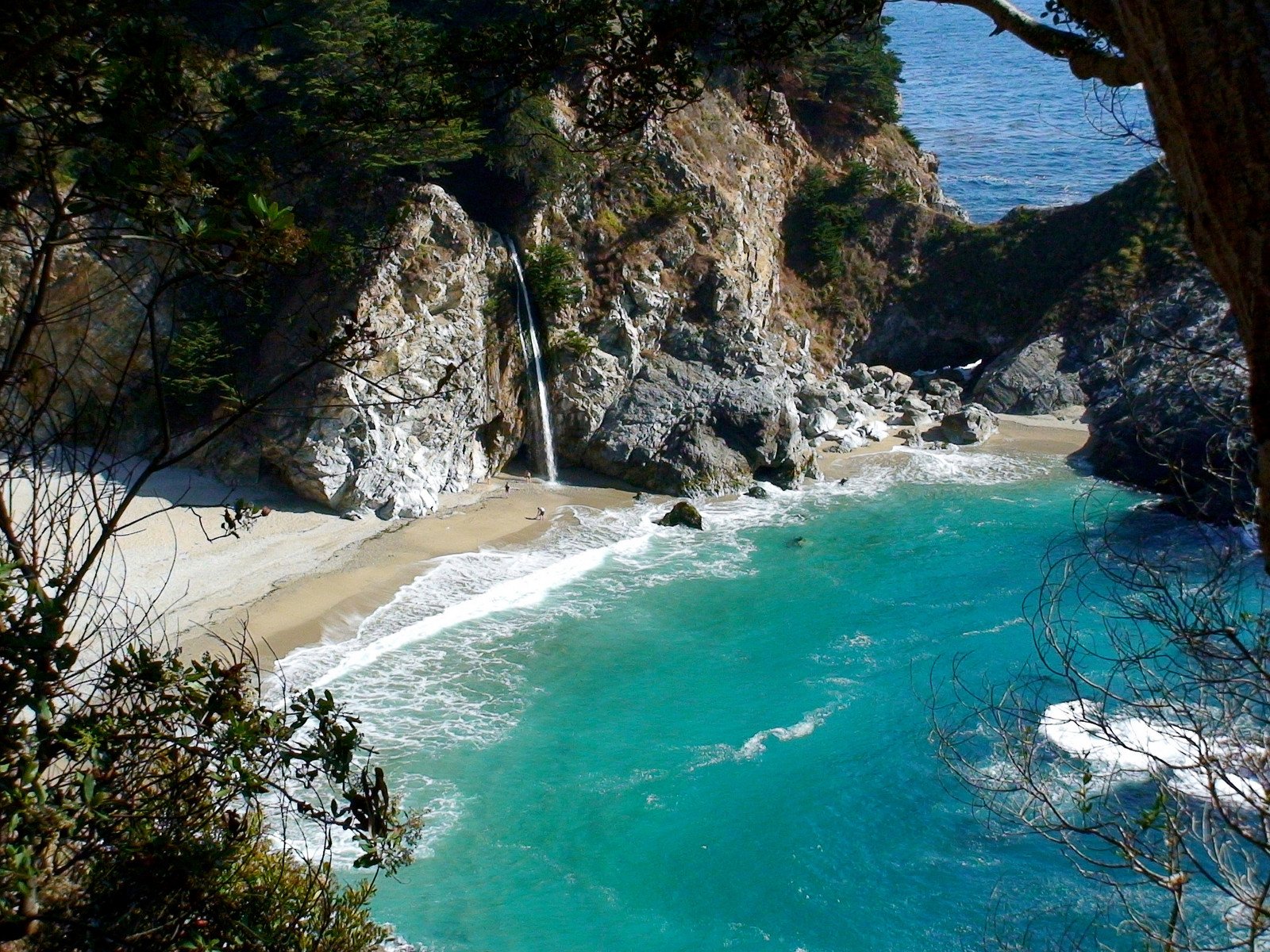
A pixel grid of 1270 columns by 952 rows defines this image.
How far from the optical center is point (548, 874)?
10992 millimetres

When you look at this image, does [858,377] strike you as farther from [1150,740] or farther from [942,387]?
[1150,740]

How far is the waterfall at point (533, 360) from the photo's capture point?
72.5 feet

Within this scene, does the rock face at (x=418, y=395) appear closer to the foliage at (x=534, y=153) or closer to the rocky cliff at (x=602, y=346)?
the rocky cliff at (x=602, y=346)

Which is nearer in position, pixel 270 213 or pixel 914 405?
pixel 270 213

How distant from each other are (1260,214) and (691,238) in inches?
919

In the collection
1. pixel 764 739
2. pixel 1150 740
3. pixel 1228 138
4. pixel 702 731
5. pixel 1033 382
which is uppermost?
pixel 1228 138

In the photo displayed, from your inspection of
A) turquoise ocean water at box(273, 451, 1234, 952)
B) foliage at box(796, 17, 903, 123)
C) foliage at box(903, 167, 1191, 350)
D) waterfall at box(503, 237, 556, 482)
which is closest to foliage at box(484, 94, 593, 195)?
waterfall at box(503, 237, 556, 482)

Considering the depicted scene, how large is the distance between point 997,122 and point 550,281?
44149mm

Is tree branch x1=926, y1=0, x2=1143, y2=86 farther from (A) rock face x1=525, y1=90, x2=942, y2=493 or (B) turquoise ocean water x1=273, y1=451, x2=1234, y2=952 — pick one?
(A) rock face x1=525, y1=90, x2=942, y2=493

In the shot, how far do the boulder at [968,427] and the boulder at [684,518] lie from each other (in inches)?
352

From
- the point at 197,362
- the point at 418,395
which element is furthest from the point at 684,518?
the point at 197,362

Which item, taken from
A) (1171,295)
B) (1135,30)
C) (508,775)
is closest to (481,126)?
(508,775)

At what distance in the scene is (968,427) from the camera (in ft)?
86.2

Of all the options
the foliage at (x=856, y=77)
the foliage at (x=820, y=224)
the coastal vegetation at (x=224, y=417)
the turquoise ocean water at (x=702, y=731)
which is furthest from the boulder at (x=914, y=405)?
the coastal vegetation at (x=224, y=417)
